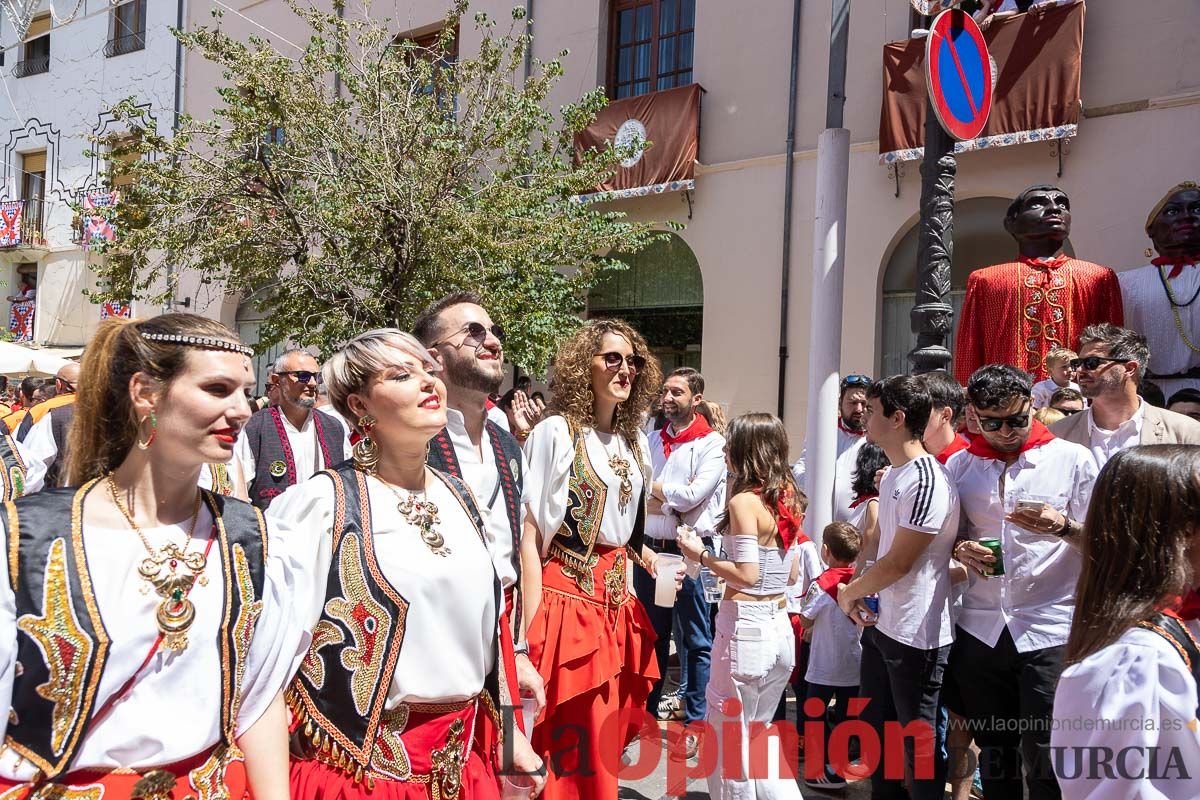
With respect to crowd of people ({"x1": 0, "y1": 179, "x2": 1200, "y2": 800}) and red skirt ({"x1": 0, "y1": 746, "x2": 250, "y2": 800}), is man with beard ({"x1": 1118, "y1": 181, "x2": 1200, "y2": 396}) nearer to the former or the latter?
crowd of people ({"x1": 0, "y1": 179, "x2": 1200, "y2": 800})

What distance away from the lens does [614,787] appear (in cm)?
367

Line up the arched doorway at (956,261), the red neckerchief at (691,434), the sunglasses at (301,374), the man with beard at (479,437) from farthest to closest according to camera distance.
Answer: the arched doorway at (956,261)
the red neckerchief at (691,434)
the sunglasses at (301,374)
the man with beard at (479,437)

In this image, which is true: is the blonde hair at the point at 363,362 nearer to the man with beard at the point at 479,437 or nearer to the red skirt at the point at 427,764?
the man with beard at the point at 479,437

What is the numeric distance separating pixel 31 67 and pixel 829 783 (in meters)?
23.6

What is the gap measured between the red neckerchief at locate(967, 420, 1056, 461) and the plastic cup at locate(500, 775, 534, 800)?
220cm

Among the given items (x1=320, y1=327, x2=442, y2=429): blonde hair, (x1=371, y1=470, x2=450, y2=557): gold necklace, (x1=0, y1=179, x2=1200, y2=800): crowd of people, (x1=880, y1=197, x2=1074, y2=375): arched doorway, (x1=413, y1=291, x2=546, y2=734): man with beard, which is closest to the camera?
(x1=0, y1=179, x2=1200, y2=800): crowd of people

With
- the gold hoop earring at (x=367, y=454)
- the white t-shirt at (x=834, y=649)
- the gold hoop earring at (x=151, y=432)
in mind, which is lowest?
the white t-shirt at (x=834, y=649)

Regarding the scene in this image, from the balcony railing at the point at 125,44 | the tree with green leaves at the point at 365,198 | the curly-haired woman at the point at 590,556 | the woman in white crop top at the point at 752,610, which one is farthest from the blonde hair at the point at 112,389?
the balcony railing at the point at 125,44

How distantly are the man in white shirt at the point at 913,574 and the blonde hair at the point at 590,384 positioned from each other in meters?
0.99

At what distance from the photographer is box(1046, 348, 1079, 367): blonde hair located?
4.88 meters

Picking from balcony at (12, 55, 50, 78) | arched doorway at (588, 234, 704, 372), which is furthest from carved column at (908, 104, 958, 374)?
balcony at (12, 55, 50, 78)

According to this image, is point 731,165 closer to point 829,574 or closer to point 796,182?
point 796,182

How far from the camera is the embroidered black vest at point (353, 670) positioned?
232 centimetres

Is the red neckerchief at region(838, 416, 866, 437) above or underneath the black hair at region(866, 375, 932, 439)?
underneath
